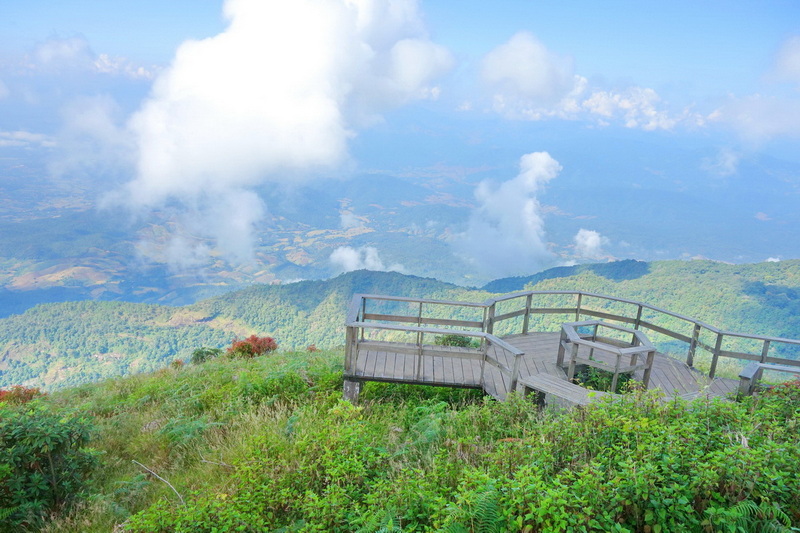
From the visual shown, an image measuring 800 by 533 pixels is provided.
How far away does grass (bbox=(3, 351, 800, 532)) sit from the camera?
303cm

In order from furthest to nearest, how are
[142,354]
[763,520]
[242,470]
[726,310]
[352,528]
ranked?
[142,354] < [726,310] < [242,470] < [352,528] < [763,520]

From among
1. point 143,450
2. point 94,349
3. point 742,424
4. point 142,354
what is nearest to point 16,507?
point 143,450

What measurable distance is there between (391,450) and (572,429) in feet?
7.43

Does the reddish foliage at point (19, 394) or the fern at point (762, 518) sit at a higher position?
the fern at point (762, 518)

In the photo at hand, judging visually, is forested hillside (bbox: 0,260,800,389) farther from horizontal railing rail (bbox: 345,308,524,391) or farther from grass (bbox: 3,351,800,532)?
grass (bbox: 3,351,800,532)

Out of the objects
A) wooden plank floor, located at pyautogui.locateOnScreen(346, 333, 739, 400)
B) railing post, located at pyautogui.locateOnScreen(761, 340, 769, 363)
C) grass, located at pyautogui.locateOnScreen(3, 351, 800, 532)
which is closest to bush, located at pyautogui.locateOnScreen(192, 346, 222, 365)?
grass, located at pyautogui.locateOnScreen(3, 351, 800, 532)

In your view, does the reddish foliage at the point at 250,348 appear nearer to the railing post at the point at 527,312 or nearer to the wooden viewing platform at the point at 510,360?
the wooden viewing platform at the point at 510,360

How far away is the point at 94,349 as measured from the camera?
92062 mm

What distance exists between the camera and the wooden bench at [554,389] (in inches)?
249

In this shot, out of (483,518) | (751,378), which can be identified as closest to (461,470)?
(483,518)

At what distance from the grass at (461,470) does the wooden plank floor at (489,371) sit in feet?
2.40

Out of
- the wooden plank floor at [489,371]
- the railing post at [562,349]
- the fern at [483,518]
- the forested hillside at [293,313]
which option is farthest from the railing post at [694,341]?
the forested hillside at [293,313]

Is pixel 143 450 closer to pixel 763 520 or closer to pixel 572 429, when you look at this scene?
pixel 572 429

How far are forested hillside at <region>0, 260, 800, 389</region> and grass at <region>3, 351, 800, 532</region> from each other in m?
57.9
